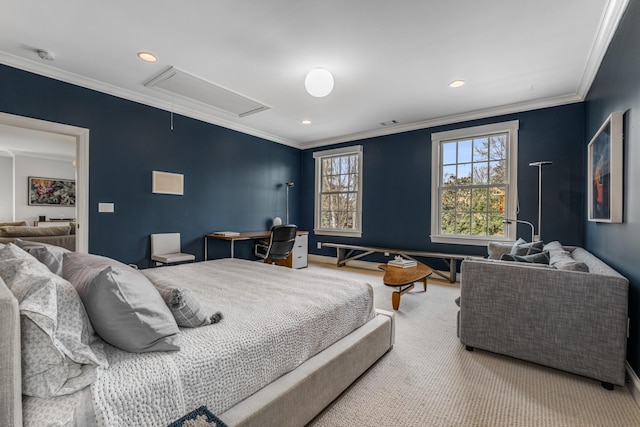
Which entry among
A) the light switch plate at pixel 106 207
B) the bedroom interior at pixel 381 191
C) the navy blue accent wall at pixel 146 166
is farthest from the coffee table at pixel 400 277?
the light switch plate at pixel 106 207

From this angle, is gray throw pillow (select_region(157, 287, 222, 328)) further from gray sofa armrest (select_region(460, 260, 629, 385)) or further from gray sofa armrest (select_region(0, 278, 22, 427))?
gray sofa armrest (select_region(460, 260, 629, 385))

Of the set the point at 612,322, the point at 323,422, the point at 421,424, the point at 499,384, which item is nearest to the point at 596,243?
the point at 612,322

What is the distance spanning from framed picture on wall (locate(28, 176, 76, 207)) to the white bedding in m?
7.97

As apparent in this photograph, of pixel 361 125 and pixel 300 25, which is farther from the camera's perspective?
pixel 361 125

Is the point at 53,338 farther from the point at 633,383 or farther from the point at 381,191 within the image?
the point at 381,191

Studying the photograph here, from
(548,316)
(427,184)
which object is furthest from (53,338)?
(427,184)

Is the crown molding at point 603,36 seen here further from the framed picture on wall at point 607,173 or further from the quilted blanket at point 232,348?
the quilted blanket at point 232,348

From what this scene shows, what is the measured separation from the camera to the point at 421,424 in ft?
4.95

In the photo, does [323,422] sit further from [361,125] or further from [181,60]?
[361,125]

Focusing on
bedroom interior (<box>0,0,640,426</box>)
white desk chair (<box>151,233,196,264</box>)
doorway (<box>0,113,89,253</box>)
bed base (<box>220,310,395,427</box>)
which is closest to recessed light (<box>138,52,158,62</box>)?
bedroom interior (<box>0,0,640,426</box>)

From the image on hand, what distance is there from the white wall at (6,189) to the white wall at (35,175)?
0.43ft

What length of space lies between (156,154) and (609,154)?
4807 millimetres

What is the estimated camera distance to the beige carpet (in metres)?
1.54

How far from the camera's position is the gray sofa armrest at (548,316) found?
1.79m
